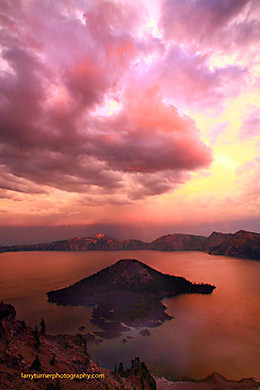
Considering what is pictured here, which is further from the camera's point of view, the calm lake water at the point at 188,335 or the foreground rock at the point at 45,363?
the calm lake water at the point at 188,335

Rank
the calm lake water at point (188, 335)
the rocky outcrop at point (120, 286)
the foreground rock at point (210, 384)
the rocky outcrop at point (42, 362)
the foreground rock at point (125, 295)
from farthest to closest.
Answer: the rocky outcrop at point (120, 286), the foreground rock at point (125, 295), the calm lake water at point (188, 335), the foreground rock at point (210, 384), the rocky outcrop at point (42, 362)

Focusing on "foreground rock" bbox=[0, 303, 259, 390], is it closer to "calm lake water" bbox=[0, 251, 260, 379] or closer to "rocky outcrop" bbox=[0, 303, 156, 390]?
"rocky outcrop" bbox=[0, 303, 156, 390]

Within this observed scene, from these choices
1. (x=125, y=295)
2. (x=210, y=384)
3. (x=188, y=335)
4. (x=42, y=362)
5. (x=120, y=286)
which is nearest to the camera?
(x=42, y=362)

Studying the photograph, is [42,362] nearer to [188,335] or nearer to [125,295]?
[188,335]

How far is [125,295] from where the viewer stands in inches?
4719

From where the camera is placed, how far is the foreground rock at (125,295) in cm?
9575

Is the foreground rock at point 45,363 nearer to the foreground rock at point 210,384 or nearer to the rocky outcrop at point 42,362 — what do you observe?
the rocky outcrop at point 42,362

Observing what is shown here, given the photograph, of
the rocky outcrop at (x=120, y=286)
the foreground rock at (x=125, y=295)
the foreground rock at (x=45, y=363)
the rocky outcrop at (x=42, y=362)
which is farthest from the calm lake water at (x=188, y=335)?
the rocky outcrop at (x=42, y=362)

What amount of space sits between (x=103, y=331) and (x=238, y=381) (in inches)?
2039

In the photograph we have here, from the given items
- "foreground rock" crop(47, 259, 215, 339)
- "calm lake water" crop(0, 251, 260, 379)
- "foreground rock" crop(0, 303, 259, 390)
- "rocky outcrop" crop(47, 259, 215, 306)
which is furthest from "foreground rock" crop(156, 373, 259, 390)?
"rocky outcrop" crop(47, 259, 215, 306)

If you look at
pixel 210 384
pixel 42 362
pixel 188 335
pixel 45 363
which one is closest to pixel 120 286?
pixel 188 335

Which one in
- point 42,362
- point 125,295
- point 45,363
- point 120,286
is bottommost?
point 125,295

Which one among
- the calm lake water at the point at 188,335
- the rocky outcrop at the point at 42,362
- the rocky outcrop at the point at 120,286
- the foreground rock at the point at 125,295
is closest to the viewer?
the rocky outcrop at the point at 42,362

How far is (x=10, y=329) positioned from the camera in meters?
33.4
